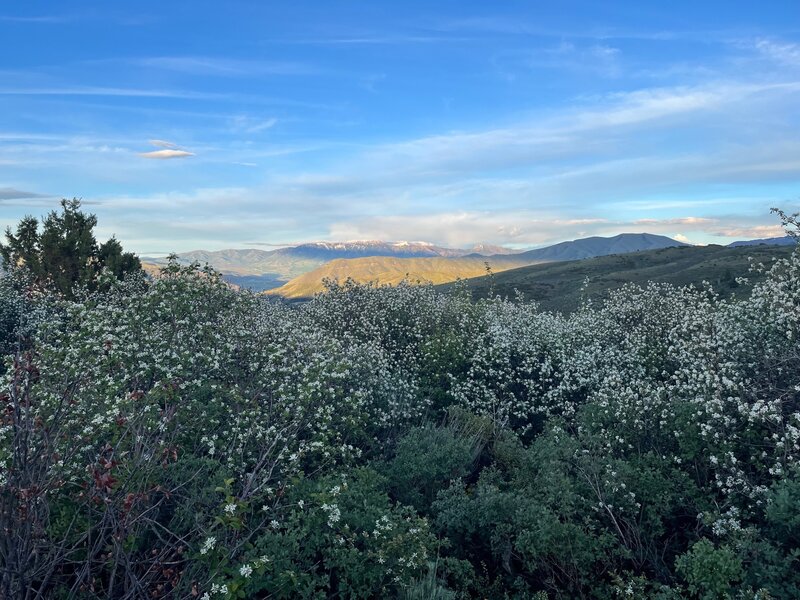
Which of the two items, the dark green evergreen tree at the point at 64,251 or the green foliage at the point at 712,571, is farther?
the dark green evergreen tree at the point at 64,251

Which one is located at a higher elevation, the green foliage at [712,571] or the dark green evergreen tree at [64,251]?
the dark green evergreen tree at [64,251]

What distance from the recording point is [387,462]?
10.9 m

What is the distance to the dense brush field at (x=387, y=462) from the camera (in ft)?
18.5

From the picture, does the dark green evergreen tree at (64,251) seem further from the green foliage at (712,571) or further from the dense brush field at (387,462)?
the green foliage at (712,571)

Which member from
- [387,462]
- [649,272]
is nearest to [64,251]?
[387,462]

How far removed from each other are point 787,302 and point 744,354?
1.50m

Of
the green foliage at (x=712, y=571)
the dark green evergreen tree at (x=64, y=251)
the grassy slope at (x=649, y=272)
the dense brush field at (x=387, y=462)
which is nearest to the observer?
the dense brush field at (x=387, y=462)

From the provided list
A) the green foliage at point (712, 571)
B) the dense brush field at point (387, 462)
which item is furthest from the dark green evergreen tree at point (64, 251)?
the green foliage at point (712, 571)

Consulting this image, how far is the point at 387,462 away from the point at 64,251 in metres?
27.0

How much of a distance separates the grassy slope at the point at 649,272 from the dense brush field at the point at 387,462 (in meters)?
22.6

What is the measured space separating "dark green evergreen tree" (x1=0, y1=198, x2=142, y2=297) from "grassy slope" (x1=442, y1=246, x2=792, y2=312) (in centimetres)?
2154

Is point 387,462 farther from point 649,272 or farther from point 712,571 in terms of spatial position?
point 649,272

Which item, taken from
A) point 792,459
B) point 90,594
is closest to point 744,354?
point 792,459

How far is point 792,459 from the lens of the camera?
26.4 ft
